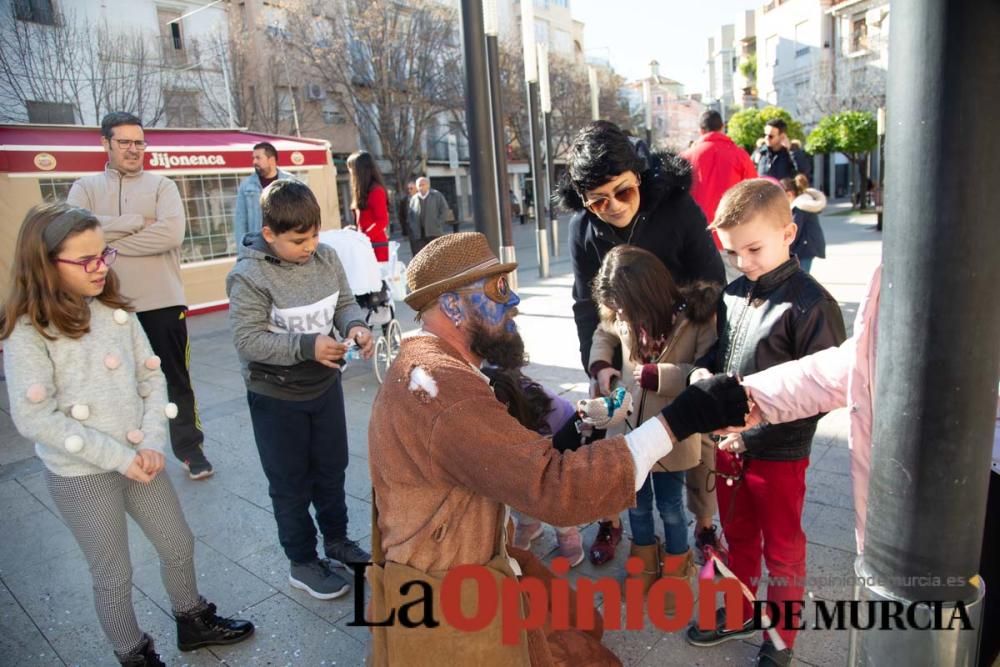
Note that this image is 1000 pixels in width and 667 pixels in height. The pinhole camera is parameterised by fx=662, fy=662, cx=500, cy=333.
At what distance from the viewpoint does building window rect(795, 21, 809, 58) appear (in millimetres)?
41094

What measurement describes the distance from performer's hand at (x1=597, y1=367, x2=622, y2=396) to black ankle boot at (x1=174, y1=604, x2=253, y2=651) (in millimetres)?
1772

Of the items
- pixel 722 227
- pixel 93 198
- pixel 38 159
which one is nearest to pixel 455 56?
pixel 38 159

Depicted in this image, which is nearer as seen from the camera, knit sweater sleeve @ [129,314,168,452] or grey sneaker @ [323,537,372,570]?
knit sweater sleeve @ [129,314,168,452]

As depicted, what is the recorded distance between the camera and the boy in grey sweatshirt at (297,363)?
274 centimetres

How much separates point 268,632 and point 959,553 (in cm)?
249

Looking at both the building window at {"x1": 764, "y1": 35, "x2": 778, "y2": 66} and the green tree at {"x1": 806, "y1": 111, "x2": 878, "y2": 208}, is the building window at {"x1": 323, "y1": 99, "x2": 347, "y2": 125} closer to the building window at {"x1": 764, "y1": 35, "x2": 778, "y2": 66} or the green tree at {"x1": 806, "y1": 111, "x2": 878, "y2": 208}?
the green tree at {"x1": 806, "y1": 111, "x2": 878, "y2": 208}

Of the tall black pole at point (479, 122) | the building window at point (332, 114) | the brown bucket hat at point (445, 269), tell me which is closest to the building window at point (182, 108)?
the building window at point (332, 114)

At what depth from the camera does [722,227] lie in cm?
225

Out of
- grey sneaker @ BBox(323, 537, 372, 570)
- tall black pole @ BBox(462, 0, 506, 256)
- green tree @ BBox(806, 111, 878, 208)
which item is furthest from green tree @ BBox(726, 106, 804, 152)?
grey sneaker @ BBox(323, 537, 372, 570)

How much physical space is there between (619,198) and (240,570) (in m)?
2.51

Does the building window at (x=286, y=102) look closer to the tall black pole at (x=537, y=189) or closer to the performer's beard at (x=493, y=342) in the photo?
the tall black pole at (x=537, y=189)

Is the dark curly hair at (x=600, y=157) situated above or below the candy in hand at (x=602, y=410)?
above

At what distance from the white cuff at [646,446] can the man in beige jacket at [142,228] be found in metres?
2.97

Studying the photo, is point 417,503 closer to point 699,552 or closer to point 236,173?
point 699,552
